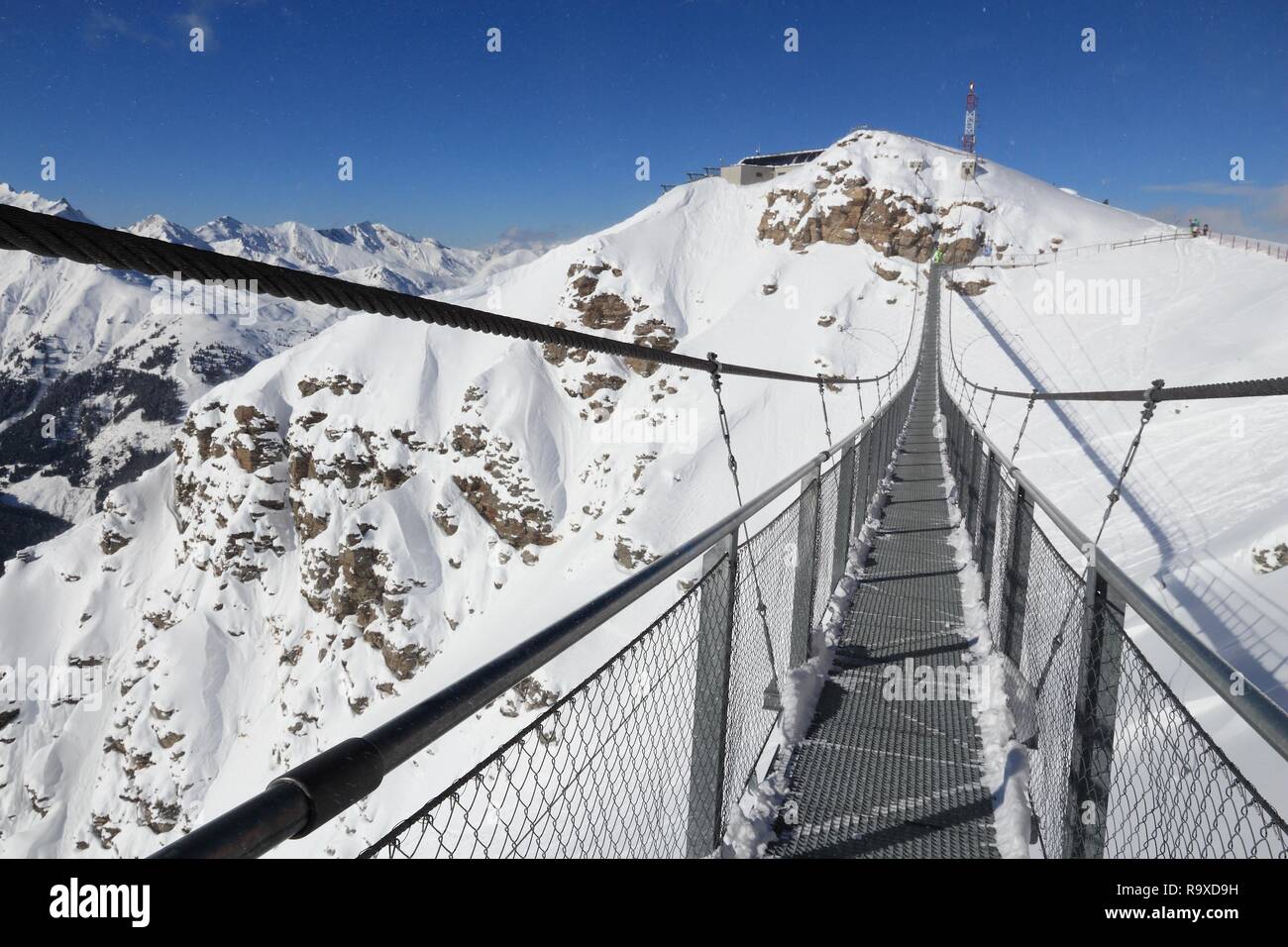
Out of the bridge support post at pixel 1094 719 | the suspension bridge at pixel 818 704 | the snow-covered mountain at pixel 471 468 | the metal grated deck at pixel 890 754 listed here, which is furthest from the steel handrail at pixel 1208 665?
the snow-covered mountain at pixel 471 468

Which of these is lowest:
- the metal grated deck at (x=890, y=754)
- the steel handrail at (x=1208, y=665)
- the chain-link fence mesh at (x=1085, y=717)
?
the metal grated deck at (x=890, y=754)

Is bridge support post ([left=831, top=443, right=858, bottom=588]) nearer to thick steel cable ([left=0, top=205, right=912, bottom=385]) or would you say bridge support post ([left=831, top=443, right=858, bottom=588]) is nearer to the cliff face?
thick steel cable ([left=0, top=205, right=912, bottom=385])

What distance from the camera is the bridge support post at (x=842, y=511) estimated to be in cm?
438

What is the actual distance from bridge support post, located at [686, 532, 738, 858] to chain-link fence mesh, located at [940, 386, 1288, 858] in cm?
99

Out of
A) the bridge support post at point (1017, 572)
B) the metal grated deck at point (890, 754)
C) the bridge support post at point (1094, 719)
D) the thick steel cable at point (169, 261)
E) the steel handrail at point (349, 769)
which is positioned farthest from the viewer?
the bridge support post at point (1017, 572)

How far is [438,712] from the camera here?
0.91 m

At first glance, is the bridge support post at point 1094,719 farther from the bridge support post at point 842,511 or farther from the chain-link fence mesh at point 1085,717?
the bridge support post at point 842,511

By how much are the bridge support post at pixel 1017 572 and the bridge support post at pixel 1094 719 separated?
1.28 meters

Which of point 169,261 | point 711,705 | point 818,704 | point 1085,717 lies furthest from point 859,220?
point 169,261

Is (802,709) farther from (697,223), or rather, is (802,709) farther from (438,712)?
(697,223)

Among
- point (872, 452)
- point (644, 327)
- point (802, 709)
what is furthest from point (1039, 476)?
point (644, 327)

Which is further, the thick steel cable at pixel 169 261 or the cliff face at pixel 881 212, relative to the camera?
the cliff face at pixel 881 212

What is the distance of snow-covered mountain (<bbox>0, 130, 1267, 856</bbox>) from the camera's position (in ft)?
100

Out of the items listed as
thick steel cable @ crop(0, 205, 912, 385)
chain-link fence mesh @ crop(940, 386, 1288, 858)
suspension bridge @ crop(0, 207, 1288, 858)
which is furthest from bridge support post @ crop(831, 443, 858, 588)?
thick steel cable @ crop(0, 205, 912, 385)
